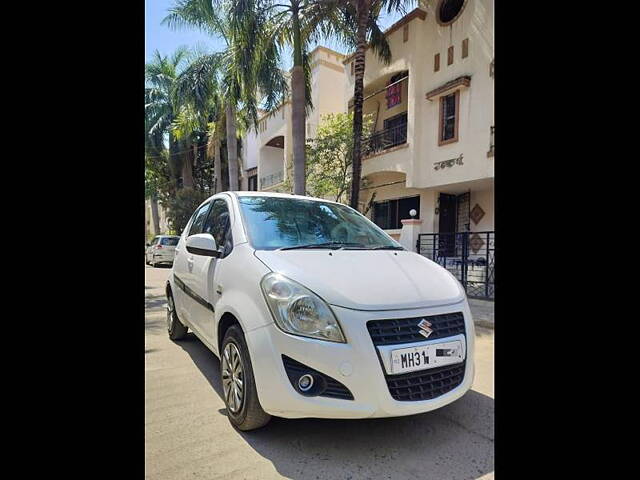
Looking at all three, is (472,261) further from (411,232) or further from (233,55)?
(233,55)

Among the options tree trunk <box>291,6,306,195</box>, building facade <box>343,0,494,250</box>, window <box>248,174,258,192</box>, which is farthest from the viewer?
Answer: window <box>248,174,258,192</box>

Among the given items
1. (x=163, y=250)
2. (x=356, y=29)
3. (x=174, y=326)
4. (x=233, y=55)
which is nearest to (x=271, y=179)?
(x=163, y=250)

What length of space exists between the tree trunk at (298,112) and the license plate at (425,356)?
8291 mm

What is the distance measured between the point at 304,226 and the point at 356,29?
9.40 meters

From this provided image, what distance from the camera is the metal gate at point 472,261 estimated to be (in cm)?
797

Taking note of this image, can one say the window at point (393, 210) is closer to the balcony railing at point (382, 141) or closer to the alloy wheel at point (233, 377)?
the balcony railing at point (382, 141)

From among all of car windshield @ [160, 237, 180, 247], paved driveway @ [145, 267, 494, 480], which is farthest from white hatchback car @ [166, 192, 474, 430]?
car windshield @ [160, 237, 180, 247]

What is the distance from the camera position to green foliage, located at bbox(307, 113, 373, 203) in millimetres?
12633

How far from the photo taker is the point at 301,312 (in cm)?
214

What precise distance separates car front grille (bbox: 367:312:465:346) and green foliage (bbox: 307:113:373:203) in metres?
10.7

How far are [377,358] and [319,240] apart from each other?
1177 mm

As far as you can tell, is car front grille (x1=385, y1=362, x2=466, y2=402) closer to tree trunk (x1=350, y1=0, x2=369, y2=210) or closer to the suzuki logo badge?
the suzuki logo badge

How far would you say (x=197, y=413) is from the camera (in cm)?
269
